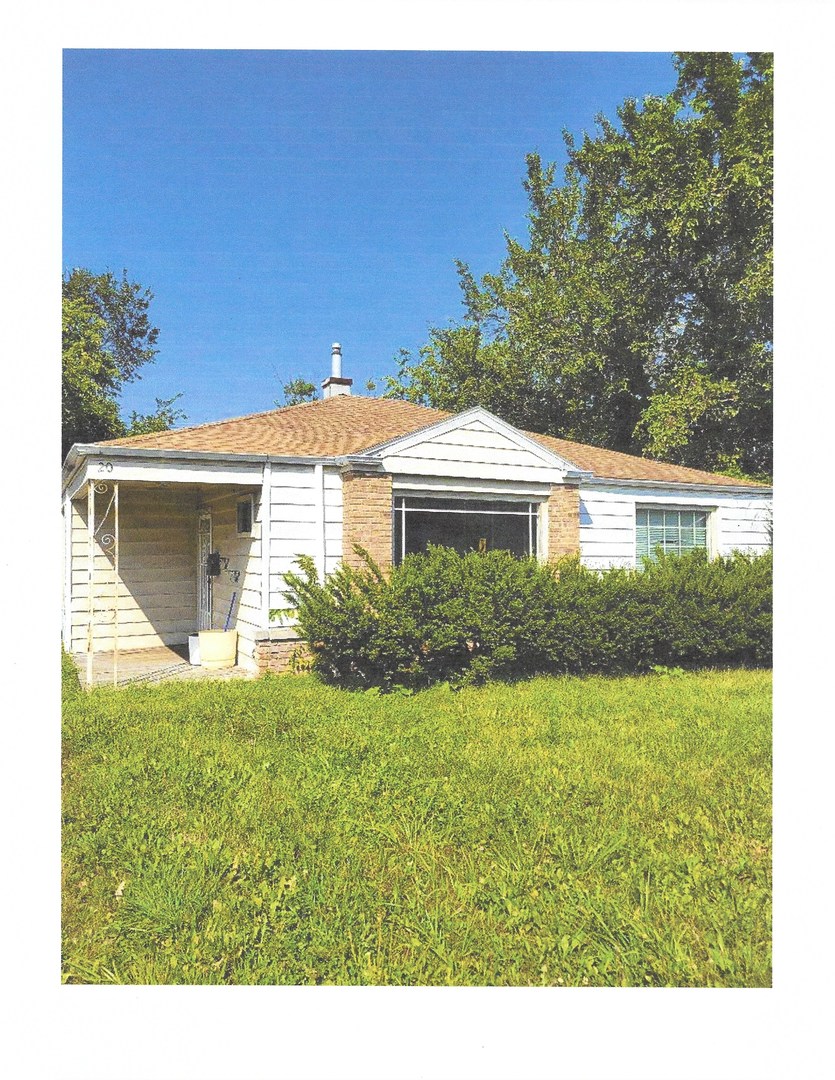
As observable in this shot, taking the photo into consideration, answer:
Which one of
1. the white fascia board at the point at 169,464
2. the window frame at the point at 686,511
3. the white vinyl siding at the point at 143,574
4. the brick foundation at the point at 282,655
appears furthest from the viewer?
the window frame at the point at 686,511

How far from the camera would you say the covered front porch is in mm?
7980

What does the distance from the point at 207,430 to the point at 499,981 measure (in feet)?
20.7

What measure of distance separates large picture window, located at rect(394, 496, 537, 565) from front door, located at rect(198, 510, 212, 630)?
2.94 m

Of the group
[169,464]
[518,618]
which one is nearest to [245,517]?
[169,464]

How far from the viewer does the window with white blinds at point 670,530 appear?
8766mm

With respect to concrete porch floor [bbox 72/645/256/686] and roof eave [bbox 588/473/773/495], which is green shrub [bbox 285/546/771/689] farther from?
roof eave [bbox 588/473/773/495]

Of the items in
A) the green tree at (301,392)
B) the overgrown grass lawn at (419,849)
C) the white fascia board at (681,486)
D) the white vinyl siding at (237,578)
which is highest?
the green tree at (301,392)

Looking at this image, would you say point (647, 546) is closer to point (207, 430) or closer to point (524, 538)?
point (524, 538)

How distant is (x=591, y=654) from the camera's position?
6469 millimetres

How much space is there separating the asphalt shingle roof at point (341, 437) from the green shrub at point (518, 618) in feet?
4.71

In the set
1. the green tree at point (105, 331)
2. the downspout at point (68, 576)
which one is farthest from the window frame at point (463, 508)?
the downspout at point (68, 576)

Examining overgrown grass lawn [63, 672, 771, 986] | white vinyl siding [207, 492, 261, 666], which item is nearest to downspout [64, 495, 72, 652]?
white vinyl siding [207, 492, 261, 666]

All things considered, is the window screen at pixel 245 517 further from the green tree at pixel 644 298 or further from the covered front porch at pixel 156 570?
the green tree at pixel 644 298

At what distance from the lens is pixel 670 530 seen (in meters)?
8.94
